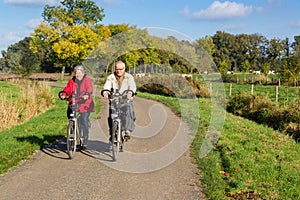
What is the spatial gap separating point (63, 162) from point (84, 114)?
1.28m

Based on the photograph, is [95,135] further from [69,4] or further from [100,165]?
[69,4]

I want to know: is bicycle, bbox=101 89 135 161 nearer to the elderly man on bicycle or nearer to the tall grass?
the elderly man on bicycle

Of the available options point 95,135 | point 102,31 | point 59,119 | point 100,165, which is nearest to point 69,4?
point 102,31

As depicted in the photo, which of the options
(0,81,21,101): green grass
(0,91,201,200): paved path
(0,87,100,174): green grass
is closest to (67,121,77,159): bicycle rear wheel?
(0,91,201,200): paved path

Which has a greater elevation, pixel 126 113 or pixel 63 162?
pixel 126 113

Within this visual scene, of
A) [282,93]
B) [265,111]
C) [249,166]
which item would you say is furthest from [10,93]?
[282,93]

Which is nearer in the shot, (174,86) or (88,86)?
(88,86)

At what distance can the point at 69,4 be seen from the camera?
51000 mm

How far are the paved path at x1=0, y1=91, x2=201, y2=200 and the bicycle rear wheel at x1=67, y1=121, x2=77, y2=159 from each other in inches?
6.8

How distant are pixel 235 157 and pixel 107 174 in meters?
3.19

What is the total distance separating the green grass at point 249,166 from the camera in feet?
18.9

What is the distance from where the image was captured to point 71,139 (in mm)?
7664

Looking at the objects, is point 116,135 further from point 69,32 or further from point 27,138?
point 69,32

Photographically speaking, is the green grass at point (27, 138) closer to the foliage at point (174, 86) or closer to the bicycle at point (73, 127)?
the bicycle at point (73, 127)
